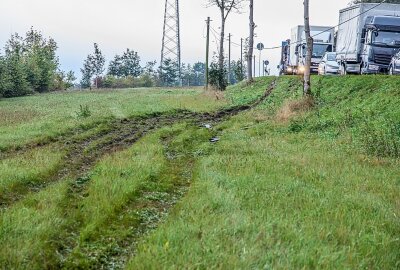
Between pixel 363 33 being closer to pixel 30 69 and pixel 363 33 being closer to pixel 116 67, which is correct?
pixel 30 69

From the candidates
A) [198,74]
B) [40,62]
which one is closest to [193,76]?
[198,74]

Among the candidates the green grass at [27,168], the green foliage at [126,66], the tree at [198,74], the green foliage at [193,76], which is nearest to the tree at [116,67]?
the green foliage at [126,66]

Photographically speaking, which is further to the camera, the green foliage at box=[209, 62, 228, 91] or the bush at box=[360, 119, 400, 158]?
the green foliage at box=[209, 62, 228, 91]

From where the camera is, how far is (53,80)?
76.1m

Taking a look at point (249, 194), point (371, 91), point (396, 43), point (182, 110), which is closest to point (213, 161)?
point (249, 194)

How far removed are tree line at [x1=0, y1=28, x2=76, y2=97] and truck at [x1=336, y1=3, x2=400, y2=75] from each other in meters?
35.3

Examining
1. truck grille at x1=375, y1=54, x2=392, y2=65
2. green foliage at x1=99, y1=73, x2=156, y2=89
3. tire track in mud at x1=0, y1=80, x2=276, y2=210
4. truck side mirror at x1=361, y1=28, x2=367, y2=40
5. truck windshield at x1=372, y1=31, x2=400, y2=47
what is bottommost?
tire track in mud at x1=0, y1=80, x2=276, y2=210

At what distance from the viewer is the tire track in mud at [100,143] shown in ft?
29.2

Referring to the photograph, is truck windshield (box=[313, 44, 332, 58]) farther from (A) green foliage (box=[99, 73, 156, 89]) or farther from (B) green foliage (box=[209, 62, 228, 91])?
(A) green foliage (box=[99, 73, 156, 89])

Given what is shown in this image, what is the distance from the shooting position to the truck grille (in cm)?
2514

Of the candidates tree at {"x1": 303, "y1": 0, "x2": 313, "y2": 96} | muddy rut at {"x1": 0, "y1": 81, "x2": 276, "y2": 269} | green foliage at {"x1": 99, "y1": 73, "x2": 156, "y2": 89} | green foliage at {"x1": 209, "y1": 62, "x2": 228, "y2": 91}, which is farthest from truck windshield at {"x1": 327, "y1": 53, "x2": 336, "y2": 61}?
green foliage at {"x1": 99, "y1": 73, "x2": 156, "y2": 89}

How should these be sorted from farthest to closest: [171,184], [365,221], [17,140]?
[17,140] < [171,184] < [365,221]

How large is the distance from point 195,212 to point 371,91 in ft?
46.8

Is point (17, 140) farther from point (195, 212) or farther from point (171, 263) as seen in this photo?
point (171, 263)
